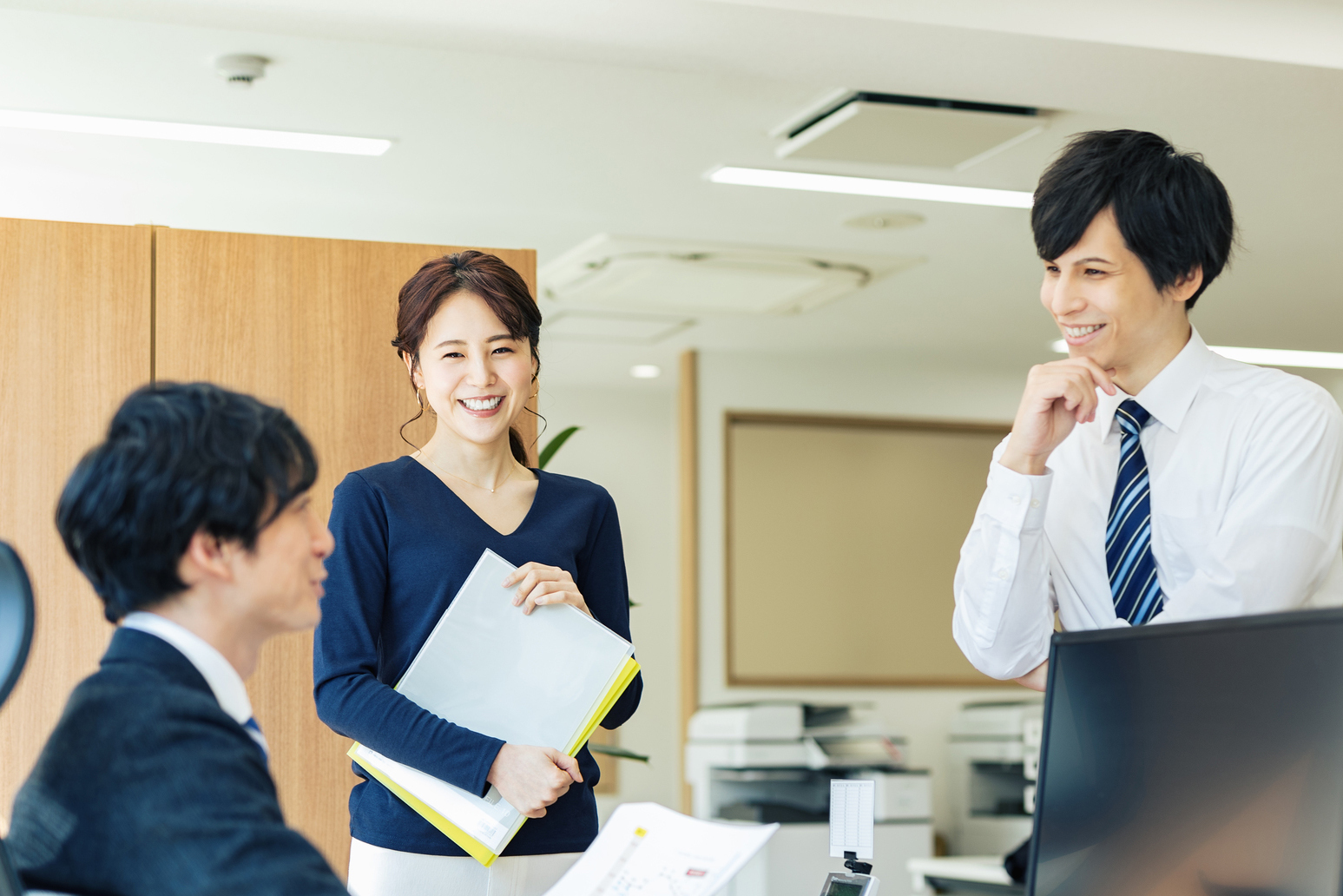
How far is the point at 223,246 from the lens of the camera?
8.66ft

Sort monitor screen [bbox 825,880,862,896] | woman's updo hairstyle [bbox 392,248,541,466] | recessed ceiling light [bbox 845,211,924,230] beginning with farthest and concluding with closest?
recessed ceiling light [bbox 845,211,924,230], woman's updo hairstyle [bbox 392,248,541,466], monitor screen [bbox 825,880,862,896]

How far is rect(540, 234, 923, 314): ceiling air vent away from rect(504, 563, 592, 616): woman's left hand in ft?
12.2

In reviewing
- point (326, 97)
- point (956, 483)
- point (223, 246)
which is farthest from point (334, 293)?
point (956, 483)

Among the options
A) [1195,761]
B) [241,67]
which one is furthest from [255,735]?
[241,67]

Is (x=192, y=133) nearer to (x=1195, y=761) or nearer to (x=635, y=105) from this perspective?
(x=635, y=105)

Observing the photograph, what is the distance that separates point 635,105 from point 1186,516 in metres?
2.83

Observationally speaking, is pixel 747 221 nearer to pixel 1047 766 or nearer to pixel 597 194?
pixel 597 194

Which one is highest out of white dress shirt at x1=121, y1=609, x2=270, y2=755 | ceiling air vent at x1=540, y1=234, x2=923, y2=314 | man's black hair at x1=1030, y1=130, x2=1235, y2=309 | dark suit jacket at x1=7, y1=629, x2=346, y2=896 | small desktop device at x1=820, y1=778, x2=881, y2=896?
ceiling air vent at x1=540, y1=234, x2=923, y2=314

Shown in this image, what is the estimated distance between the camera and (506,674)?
63.2 inches

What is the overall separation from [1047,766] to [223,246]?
1972mm

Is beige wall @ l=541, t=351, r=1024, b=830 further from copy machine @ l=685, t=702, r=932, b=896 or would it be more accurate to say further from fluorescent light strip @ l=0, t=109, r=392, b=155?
fluorescent light strip @ l=0, t=109, r=392, b=155

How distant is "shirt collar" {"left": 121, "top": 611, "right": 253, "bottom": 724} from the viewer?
104cm

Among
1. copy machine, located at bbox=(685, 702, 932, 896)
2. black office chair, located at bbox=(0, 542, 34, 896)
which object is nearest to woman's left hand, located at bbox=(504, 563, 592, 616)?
black office chair, located at bbox=(0, 542, 34, 896)

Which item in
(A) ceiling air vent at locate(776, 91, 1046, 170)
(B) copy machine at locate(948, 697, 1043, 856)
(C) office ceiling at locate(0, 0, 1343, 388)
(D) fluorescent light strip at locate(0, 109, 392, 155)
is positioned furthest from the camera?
(B) copy machine at locate(948, 697, 1043, 856)
